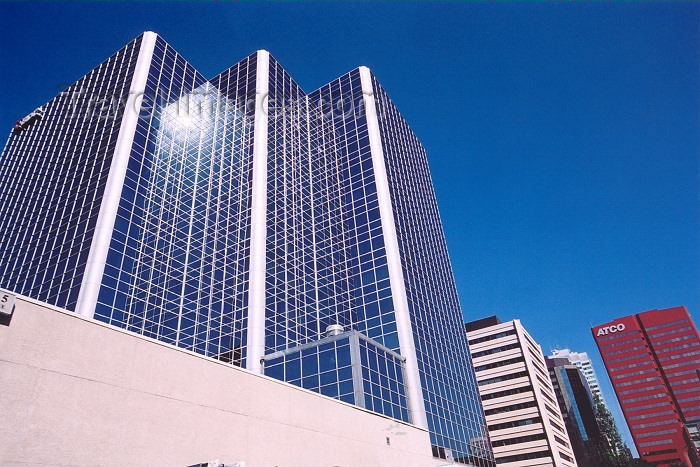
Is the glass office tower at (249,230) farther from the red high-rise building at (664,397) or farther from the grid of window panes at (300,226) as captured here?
the red high-rise building at (664,397)

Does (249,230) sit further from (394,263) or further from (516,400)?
(516,400)

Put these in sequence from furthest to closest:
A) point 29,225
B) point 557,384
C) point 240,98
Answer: point 557,384 < point 240,98 < point 29,225

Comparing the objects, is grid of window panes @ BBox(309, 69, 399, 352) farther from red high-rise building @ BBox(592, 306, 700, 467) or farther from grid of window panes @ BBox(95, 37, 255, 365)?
red high-rise building @ BBox(592, 306, 700, 467)

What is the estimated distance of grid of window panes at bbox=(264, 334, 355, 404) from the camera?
125 feet

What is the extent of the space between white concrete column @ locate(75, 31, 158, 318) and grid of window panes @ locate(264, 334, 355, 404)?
1711cm

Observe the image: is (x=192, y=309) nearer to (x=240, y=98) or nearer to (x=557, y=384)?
(x=240, y=98)

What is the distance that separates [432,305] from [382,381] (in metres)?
20.7

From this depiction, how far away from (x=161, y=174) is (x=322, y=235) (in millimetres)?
21476

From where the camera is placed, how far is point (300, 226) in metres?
62.2

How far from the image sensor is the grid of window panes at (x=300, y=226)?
5281 cm

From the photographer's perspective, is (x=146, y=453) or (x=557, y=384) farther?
(x=557, y=384)

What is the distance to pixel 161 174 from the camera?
56.5m

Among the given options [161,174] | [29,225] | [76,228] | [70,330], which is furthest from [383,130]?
[70,330]

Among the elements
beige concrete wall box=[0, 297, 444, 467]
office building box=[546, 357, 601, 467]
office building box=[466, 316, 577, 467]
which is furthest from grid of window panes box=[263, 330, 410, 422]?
office building box=[546, 357, 601, 467]
